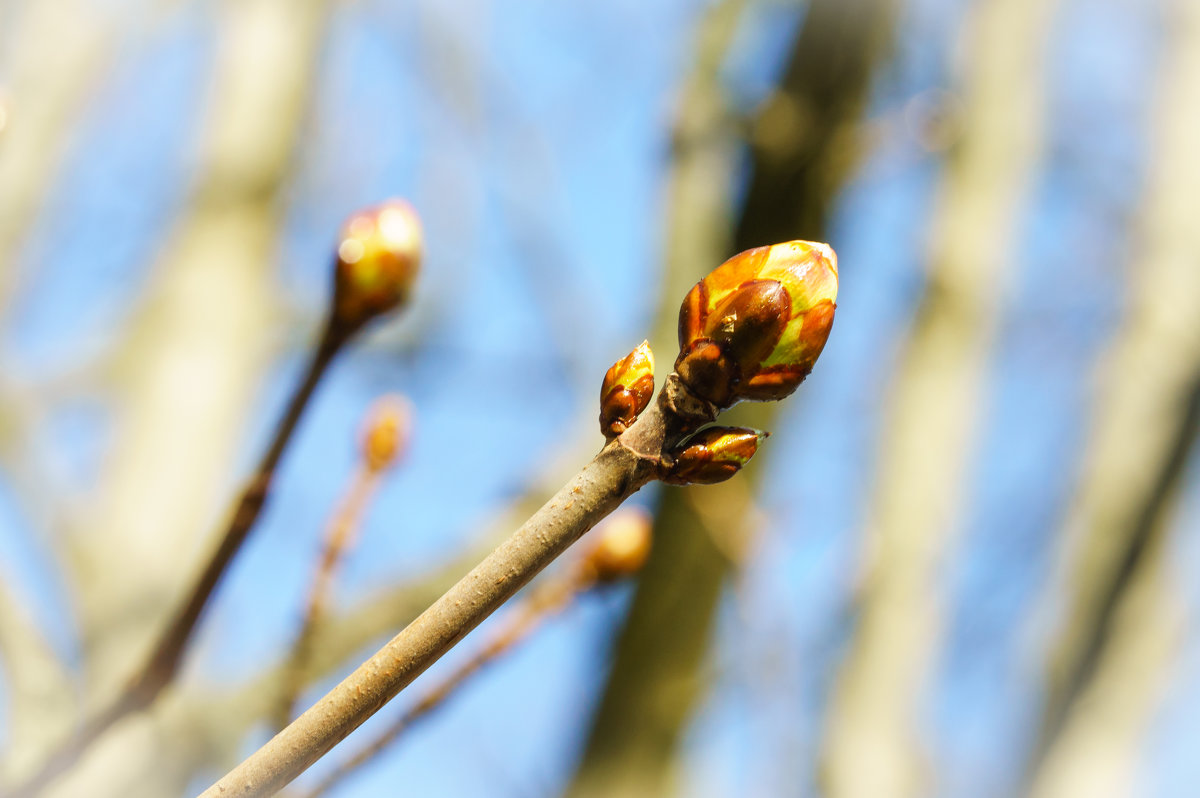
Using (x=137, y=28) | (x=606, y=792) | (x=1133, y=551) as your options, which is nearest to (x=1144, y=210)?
(x=1133, y=551)

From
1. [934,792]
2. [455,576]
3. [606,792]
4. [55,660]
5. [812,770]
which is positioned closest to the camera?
[55,660]

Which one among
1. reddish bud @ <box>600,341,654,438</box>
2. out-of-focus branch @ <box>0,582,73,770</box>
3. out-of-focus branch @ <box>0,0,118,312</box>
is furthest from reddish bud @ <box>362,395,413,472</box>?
out-of-focus branch @ <box>0,0,118,312</box>

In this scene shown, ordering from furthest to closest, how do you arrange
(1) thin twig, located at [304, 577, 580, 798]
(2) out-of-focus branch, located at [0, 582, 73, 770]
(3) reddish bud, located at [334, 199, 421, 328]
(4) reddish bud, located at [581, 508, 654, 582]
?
(2) out-of-focus branch, located at [0, 582, 73, 770], (4) reddish bud, located at [581, 508, 654, 582], (1) thin twig, located at [304, 577, 580, 798], (3) reddish bud, located at [334, 199, 421, 328]

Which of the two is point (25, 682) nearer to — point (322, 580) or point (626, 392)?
point (322, 580)

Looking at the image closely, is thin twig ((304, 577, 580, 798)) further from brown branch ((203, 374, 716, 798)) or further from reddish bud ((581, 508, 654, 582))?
brown branch ((203, 374, 716, 798))

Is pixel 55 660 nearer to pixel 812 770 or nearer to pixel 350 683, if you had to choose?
pixel 350 683
